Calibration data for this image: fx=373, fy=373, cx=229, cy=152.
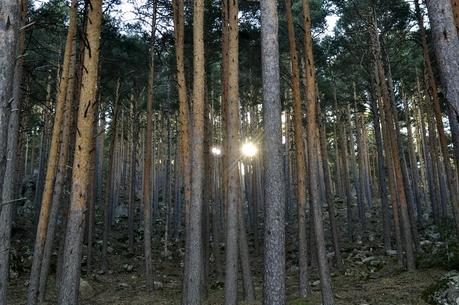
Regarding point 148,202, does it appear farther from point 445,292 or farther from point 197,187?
point 445,292

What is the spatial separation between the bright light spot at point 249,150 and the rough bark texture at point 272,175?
17.8m

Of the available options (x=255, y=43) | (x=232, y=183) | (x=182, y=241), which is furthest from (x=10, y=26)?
(x=182, y=241)

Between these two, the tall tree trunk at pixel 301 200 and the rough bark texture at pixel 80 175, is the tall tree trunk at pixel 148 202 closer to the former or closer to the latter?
the tall tree trunk at pixel 301 200

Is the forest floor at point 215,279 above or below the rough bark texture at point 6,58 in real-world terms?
below

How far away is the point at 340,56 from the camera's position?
59.4ft

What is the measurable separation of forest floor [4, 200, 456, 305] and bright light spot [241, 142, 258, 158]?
641 centimetres

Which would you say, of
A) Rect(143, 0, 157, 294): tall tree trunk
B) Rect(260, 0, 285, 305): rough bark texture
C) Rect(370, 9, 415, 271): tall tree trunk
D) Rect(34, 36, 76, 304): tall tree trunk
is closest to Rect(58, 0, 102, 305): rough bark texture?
Rect(34, 36, 76, 304): tall tree trunk

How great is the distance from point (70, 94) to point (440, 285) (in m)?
10.7

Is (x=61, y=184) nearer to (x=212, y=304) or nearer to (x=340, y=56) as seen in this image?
(x=212, y=304)

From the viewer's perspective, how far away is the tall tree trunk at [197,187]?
7.76m

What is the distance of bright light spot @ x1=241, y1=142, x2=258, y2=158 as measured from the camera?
2469cm

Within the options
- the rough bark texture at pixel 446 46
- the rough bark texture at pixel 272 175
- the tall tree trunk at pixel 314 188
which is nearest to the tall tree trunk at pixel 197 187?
the rough bark texture at pixel 272 175

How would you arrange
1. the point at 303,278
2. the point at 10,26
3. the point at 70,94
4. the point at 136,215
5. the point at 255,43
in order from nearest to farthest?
the point at 10,26 → the point at 303,278 → the point at 70,94 → the point at 255,43 → the point at 136,215

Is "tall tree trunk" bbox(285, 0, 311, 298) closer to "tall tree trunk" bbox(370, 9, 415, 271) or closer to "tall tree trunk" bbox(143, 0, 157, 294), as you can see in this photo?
"tall tree trunk" bbox(370, 9, 415, 271)
